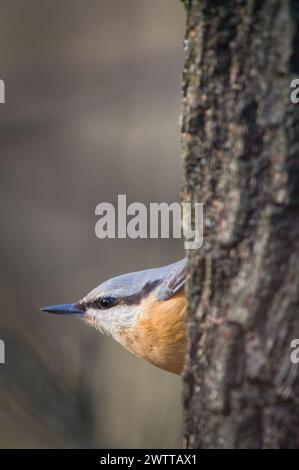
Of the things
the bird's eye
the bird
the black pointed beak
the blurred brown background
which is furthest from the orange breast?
the blurred brown background

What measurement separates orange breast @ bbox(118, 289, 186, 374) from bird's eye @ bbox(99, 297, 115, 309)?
0.41 feet

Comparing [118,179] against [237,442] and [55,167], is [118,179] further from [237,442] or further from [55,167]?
[237,442]

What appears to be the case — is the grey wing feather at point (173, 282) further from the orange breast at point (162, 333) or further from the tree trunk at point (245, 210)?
the tree trunk at point (245, 210)

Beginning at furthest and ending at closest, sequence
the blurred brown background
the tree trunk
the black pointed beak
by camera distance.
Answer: the blurred brown background, the black pointed beak, the tree trunk

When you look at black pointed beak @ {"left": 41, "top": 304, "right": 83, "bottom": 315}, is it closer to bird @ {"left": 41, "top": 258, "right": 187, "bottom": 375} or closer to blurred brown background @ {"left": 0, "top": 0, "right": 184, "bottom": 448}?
bird @ {"left": 41, "top": 258, "right": 187, "bottom": 375}

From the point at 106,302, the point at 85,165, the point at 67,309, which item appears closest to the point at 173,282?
the point at 106,302

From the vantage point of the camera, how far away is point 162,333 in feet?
7.49

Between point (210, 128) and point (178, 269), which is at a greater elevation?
point (210, 128)

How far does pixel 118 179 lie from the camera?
4.75 m

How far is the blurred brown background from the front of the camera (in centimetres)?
425

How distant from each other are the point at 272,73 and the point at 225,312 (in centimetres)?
47

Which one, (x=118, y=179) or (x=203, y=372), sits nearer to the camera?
(x=203, y=372)

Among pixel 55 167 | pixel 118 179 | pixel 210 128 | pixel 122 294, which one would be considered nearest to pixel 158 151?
pixel 118 179

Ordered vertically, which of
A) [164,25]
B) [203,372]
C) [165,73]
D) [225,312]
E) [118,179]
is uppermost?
[164,25]
